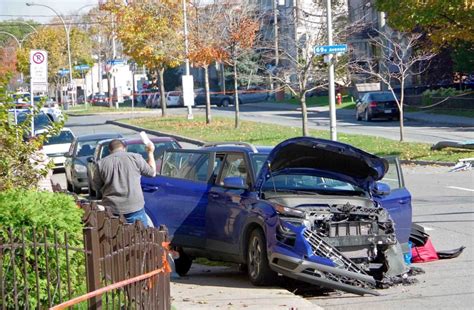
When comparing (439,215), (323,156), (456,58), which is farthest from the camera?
(456,58)

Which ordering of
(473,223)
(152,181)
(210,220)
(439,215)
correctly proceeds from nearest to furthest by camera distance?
(210,220) → (152,181) → (473,223) → (439,215)

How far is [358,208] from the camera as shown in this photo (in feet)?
33.4

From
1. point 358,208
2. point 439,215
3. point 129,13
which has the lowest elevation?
point 439,215

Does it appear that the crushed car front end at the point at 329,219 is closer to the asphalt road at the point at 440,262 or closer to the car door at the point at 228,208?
the asphalt road at the point at 440,262

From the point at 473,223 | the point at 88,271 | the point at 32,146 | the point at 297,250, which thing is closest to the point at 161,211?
the point at 32,146

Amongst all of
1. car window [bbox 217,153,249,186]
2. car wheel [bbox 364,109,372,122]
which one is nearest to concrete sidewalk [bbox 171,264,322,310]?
car window [bbox 217,153,249,186]

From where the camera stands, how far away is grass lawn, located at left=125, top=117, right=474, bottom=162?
27562 millimetres

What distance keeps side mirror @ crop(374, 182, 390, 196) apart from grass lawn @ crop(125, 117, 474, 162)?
1494cm

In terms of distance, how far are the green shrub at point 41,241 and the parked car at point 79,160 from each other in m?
17.4

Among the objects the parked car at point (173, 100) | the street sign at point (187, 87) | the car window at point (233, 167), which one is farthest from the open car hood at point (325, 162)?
the parked car at point (173, 100)

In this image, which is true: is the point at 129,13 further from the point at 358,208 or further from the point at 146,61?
the point at 358,208

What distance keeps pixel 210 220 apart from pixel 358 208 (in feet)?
7.47

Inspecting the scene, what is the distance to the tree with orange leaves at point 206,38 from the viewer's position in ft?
145

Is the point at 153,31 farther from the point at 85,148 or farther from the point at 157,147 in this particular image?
the point at 157,147
